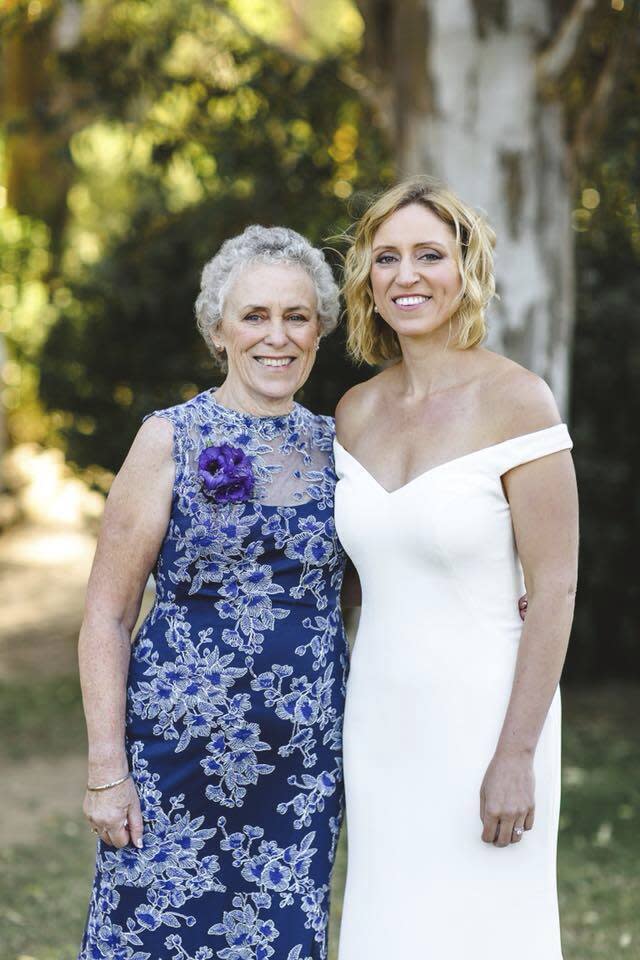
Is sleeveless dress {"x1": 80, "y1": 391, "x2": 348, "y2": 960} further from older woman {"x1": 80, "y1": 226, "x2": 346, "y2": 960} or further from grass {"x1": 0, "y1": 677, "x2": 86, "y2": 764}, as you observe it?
grass {"x1": 0, "y1": 677, "x2": 86, "y2": 764}

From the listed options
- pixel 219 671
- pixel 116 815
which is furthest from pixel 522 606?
pixel 116 815

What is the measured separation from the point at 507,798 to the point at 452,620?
414mm

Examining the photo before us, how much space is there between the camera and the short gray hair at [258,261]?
9.23ft

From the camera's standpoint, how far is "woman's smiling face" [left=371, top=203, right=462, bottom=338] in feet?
8.93

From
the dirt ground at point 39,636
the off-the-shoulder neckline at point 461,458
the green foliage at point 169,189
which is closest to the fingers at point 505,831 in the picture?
the off-the-shoulder neckline at point 461,458

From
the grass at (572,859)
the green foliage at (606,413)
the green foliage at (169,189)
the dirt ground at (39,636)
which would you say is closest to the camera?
the grass at (572,859)

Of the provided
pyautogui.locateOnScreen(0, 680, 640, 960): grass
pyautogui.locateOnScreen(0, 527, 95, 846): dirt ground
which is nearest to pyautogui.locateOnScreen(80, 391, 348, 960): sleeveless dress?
pyautogui.locateOnScreen(0, 680, 640, 960): grass

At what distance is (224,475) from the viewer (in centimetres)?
269

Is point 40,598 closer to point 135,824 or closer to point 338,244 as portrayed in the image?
point 338,244

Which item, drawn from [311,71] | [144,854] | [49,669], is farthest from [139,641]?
[49,669]

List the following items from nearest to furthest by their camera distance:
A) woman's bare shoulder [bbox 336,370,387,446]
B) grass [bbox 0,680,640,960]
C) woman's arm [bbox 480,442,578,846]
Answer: woman's arm [bbox 480,442,578,846] → woman's bare shoulder [bbox 336,370,387,446] → grass [bbox 0,680,640,960]

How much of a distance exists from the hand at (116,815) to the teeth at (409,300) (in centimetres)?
131

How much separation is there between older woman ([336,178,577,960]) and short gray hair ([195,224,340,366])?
133 millimetres

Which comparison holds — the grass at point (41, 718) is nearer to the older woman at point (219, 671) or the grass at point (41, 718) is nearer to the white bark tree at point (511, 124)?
the white bark tree at point (511, 124)
